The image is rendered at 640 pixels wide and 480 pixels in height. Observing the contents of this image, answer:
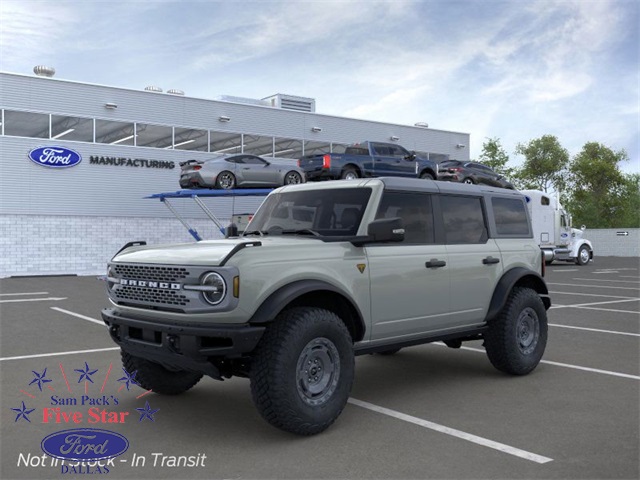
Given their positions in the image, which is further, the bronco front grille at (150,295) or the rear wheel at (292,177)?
the rear wheel at (292,177)

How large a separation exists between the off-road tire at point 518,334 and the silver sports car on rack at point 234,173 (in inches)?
593

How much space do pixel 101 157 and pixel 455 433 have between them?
26.0 meters

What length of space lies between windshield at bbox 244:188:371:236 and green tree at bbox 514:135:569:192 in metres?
69.2

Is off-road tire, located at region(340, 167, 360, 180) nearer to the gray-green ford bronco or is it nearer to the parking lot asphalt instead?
the parking lot asphalt

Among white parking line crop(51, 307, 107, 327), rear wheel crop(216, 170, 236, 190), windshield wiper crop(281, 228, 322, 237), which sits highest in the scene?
rear wheel crop(216, 170, 236, 190)

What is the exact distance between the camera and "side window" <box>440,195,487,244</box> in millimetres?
6547

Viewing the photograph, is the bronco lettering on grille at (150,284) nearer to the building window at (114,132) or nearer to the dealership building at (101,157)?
the dealership building at (101,157)

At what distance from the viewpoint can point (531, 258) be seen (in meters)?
7.45

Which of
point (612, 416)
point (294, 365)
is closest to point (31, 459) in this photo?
point (294, 365)

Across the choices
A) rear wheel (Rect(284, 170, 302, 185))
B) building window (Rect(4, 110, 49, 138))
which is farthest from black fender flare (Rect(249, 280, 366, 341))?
building window (Rect(4, 110, 49, 138))

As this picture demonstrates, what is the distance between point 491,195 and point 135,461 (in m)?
4.77

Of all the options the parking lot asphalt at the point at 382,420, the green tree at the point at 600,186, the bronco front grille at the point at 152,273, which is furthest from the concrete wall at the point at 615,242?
the bronco front grille at the point at 152,273

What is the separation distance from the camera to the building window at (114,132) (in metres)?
28.2

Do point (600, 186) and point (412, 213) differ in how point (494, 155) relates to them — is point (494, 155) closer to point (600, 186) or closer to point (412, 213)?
point (600, 186)
